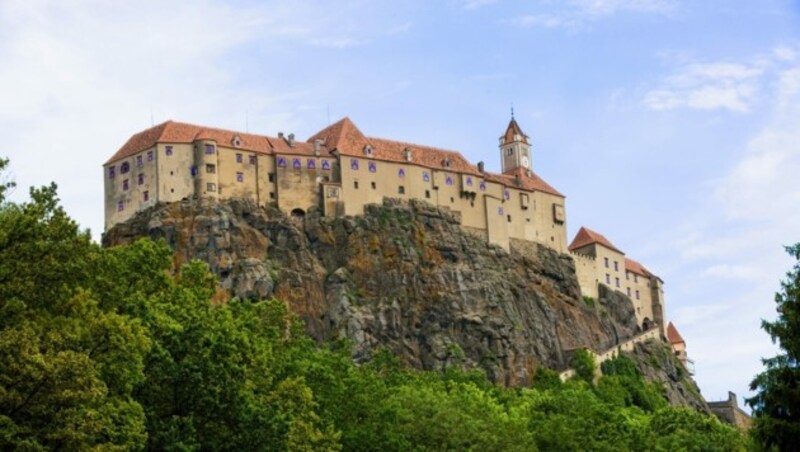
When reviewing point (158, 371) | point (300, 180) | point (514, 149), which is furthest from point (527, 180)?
point (158, 371)

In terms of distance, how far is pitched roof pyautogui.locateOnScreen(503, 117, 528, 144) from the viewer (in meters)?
181

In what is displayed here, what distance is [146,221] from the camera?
138 metres

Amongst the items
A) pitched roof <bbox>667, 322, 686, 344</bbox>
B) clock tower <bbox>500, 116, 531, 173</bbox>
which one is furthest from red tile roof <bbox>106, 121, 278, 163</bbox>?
pitched roof <bbox>667, 322, 686, 344</bbox>

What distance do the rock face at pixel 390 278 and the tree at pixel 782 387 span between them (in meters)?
86.1

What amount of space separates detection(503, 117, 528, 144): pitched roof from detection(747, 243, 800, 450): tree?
134 meters

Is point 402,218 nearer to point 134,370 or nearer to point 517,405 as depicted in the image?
point 517,405

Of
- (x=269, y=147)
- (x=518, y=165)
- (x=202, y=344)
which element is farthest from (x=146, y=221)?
(x=202, y=344)

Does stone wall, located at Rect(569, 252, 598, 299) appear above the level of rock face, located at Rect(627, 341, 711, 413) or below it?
above

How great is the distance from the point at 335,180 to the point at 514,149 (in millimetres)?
37937

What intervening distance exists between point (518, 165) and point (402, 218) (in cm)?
3262

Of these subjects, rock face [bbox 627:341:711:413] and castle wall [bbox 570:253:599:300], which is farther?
castle wall [bbox 570:253:599:300]

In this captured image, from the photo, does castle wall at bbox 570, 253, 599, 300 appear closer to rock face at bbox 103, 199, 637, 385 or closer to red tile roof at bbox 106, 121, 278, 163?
rock face at bbox 103, 199, 637, 385

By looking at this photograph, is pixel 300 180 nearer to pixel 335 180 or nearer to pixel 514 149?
pixel 335 180

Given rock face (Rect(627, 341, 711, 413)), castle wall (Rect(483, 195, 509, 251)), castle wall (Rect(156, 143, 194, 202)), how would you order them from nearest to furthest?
1. castle wall (Rect(156, 143, 194, 202))
2. castle wall (Rect(483, 195, 509, 251))
3. rock face (Rect(627, 341, 711, 413))
